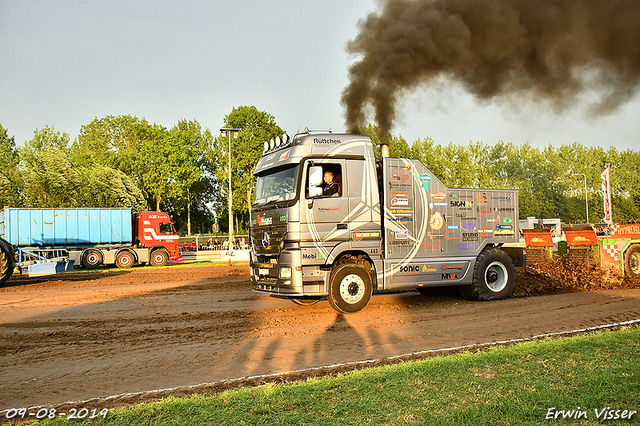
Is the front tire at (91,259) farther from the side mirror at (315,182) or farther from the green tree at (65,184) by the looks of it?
the side mirror at (315,182)

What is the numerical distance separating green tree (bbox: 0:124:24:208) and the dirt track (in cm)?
3035

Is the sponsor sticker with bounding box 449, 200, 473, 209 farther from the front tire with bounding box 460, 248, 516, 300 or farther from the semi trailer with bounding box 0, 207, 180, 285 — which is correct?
the semi trailer with bounding box 0, 207, 180, 285

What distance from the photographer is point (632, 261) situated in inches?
593

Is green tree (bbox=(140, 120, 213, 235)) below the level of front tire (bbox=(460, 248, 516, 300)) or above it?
above

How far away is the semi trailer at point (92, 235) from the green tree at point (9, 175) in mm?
15967

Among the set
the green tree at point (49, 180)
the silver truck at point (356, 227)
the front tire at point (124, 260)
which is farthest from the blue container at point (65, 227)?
the silver truck at point (356, 227)

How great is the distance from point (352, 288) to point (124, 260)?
21604 millimetres

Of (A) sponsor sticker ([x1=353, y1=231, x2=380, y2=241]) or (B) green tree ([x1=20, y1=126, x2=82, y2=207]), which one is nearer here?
(A) sponsor sticker ([x1=353, y1=231, x2=380, y2=241])

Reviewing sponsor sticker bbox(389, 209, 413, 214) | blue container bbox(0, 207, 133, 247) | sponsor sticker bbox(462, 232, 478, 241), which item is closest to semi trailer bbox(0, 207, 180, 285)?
blue container bbox(0, 207, 133, 247)

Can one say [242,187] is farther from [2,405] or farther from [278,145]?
[2,405]

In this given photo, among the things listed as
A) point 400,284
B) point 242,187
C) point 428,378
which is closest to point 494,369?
point 428,378

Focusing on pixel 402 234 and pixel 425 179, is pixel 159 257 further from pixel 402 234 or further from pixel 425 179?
pixel 425 179

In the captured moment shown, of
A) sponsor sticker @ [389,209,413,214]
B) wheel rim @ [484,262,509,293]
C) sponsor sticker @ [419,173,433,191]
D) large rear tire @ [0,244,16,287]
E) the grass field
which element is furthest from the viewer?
large rear tire @ [0,244,16,287]

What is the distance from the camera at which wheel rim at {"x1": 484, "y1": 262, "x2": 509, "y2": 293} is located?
1185 centimetres
